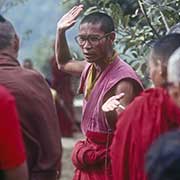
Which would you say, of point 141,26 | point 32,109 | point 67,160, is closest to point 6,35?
point 32,109

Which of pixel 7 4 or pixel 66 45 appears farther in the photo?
pixel 7 4

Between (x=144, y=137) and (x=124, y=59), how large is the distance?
2237 millimetres

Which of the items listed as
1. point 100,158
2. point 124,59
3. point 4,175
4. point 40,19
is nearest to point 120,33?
point 124,59

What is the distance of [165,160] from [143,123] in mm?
1239

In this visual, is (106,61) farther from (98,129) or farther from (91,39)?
(98,129)

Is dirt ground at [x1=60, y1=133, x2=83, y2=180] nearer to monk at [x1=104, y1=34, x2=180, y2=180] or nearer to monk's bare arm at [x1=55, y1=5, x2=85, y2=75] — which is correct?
monk's bare arm at [x1=55, y1=5, x2=85, y2=75]

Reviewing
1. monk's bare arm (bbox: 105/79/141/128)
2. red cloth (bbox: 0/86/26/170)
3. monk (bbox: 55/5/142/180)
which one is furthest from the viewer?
monk (bbox: 55/5/142/180)

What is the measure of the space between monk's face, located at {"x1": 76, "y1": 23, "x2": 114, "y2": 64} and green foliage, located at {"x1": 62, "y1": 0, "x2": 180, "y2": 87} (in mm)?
312

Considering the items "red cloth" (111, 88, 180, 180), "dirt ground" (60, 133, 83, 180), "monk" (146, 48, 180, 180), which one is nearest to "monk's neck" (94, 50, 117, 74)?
"red cloth" (111, 88, 180, 180)

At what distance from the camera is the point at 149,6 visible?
20.4 ft

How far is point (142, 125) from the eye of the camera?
4.38 m

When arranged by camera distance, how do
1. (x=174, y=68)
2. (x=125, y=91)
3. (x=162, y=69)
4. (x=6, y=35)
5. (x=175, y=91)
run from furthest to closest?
(x=125, y=91) < (x=6, y=35) < (x=162, y=69) < (x=174, y=68) < (x=175, y=91)

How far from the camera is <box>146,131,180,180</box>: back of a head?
3.13 meters

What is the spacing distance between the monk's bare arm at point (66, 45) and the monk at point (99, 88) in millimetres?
206
